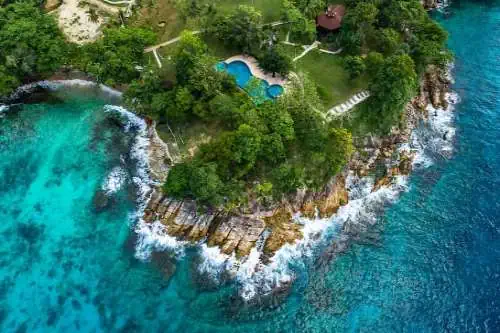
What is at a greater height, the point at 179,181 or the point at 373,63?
the point at 373,63

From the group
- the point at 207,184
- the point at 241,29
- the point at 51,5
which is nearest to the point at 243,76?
the point at 241,29

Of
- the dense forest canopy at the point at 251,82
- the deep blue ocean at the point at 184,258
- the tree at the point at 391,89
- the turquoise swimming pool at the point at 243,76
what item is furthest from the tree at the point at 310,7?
the deep blue ocean at the point at 184,258

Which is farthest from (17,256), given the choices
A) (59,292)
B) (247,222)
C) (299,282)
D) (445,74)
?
(445,74)

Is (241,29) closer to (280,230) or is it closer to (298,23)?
(298,23)

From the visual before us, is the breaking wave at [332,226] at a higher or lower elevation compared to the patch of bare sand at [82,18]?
lower

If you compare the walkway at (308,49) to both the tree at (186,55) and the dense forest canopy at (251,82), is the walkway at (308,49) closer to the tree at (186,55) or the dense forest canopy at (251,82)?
the dense forest canopy at (251,82)

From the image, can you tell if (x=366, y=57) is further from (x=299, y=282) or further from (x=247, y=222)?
(x=299, y=282)
